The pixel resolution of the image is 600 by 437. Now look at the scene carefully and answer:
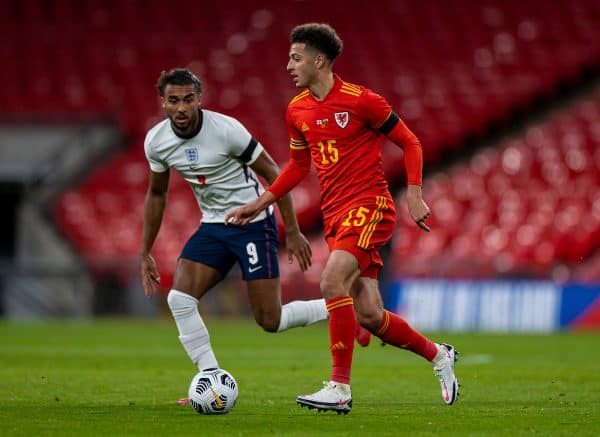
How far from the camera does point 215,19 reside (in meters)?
25.3

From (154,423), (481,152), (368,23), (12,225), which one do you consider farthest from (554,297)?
(12,225)

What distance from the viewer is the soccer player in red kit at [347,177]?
7004 mm

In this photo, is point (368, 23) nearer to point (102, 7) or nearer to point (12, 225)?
point (102, 7)

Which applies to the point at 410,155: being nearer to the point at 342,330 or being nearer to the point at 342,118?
the point at 342,118

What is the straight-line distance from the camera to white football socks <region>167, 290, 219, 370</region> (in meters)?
7.53

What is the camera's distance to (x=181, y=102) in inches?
296

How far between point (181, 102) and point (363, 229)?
143cm

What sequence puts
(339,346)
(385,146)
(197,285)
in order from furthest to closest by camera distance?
(385,146), (197,285), (339,346)

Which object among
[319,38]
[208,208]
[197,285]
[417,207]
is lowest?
[197,285]

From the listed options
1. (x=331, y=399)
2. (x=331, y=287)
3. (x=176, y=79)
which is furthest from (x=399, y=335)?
(x=176, y=79)

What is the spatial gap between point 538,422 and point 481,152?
15180 mm

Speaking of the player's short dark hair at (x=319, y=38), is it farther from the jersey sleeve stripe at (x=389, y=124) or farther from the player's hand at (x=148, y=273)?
the player's hand at (x=148, y=273)

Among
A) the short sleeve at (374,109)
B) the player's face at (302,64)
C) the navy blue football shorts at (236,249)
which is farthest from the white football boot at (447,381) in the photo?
the player's face at (302,64)

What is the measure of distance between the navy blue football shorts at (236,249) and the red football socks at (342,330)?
3.75 ft
